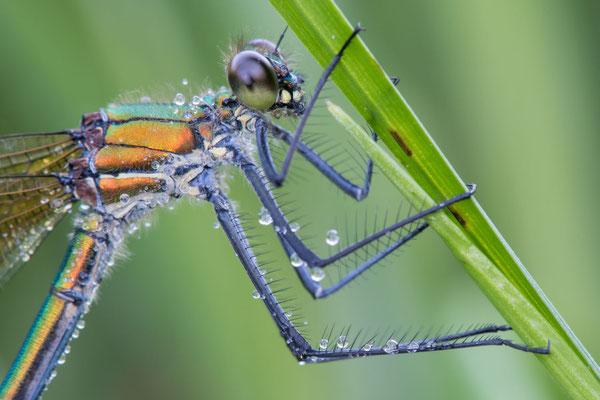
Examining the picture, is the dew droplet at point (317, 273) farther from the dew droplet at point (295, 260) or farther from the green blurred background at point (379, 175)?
the green blurred background at point (379, 175)

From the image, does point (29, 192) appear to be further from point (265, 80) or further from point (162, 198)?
point (265, 80)

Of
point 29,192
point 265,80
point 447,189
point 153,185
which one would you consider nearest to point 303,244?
point 265,80

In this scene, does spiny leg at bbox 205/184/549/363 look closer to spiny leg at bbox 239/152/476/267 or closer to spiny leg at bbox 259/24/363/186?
spiny leg at bbox 239/152/476/267

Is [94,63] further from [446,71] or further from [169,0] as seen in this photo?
[446,71]

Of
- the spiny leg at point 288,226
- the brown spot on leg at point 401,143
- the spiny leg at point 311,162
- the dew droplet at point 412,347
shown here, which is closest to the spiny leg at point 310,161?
the spiny leg at point 311,162

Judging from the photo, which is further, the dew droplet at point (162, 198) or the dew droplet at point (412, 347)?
the dew droplet at point (162, 198)

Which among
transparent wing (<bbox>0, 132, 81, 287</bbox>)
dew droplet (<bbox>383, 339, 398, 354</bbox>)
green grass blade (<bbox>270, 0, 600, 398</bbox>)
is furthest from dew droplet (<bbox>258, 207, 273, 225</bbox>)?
transparent wing (<bbox>0, 132, 81, 287</bbox>)

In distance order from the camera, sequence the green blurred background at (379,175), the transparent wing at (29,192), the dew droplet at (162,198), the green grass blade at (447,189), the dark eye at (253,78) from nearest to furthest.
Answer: the green grass blade at (447,189) < the dark eye at (253,78) < the green blurred background at (379,175) < the dew droplet at (162,198) < the transparent wing at (29,192)

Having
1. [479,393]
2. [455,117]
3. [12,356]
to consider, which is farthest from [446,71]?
[12,356]
